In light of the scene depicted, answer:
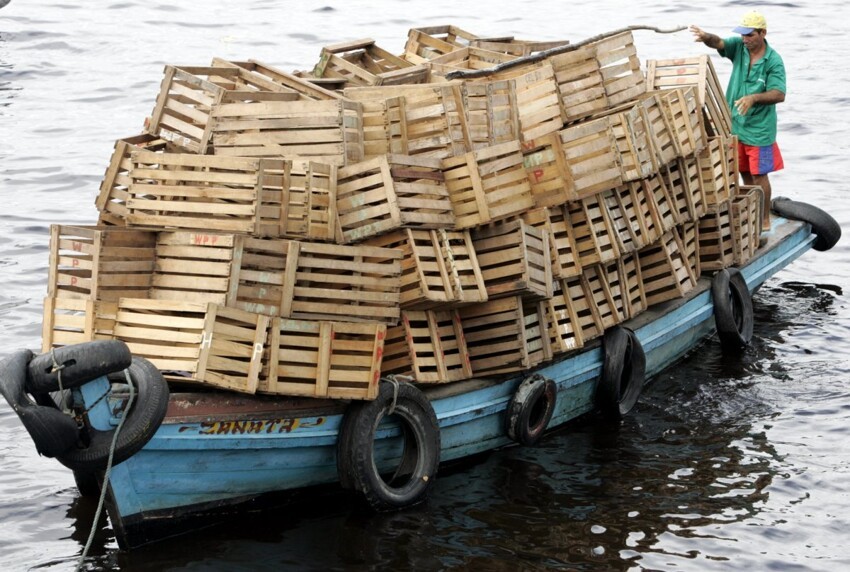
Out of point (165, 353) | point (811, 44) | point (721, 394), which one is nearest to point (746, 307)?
point (721, 394)

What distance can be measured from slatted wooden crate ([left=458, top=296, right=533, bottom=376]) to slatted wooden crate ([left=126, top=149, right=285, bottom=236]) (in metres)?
2.09

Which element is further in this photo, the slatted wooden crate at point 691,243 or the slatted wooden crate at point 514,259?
the slatted wooden crate at point 691,243

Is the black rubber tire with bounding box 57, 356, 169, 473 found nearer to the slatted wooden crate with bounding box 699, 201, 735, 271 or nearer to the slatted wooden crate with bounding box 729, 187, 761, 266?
the slatted wooden crate with bounding box 699, 201, 735, 271

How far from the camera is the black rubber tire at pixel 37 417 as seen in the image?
853 cm

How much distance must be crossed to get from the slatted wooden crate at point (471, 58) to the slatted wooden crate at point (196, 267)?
4.55 m

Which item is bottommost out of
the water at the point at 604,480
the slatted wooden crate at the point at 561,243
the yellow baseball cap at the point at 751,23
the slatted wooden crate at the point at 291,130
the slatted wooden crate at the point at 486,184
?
the water at the point at 604,480

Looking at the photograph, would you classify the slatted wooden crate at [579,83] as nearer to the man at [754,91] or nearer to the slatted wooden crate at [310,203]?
the man at [754,91]

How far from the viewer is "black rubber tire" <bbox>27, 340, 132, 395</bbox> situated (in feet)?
28.5

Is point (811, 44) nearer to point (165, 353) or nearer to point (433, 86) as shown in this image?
point (433, 86)

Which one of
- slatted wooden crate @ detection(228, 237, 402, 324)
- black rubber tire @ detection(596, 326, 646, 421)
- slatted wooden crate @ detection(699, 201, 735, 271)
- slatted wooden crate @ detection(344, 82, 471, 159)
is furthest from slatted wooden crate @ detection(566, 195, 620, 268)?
slatted wooden crate @ detection(228, 237, 402, 324)

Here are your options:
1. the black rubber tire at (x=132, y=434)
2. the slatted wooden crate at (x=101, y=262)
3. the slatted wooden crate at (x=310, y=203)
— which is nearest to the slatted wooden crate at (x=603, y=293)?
the slatted wooden crate at (x=310, y=203)

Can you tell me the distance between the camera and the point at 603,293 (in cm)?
1248

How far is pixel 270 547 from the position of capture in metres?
9.77

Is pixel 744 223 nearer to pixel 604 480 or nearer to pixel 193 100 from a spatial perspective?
pixel 604 480
